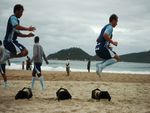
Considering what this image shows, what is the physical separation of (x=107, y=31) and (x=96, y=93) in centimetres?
205

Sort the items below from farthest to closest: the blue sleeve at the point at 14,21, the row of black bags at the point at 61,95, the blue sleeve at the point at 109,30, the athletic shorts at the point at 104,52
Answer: the row of black bags at the point at 61,95
the athletic shorts at the point at 104,52
the blue sleeve at the point at 109,30
the blue sleeve at the point at 14,21

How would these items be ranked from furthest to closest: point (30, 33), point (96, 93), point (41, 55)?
point (41, 55), point (96, 93), point (30, 33)

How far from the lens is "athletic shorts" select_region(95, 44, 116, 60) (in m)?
8.73

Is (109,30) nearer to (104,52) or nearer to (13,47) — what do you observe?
(104,52)

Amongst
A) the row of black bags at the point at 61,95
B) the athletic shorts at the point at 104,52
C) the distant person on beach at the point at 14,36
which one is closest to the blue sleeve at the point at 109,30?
the athletic shorts at the point at 104,52

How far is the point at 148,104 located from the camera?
28.5ft

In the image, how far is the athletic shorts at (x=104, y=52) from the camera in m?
8.73

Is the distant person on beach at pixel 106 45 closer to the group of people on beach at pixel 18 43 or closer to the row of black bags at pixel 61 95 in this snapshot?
the group of people on beach at pixel 18 43

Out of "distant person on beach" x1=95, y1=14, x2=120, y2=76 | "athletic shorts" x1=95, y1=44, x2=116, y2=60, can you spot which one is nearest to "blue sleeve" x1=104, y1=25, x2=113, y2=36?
"distant person on beach" x1=95, y1=14, x2=120, y2=76

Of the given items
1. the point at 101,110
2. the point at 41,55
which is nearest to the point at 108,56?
the point at 101,110

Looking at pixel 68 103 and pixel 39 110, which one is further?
pixel 68 103

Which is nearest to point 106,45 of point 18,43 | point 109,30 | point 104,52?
point 104,52

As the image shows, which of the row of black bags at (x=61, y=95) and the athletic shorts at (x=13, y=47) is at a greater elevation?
the athletic shorts at (x=13, y=47)

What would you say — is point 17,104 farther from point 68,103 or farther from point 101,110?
point 101,110
